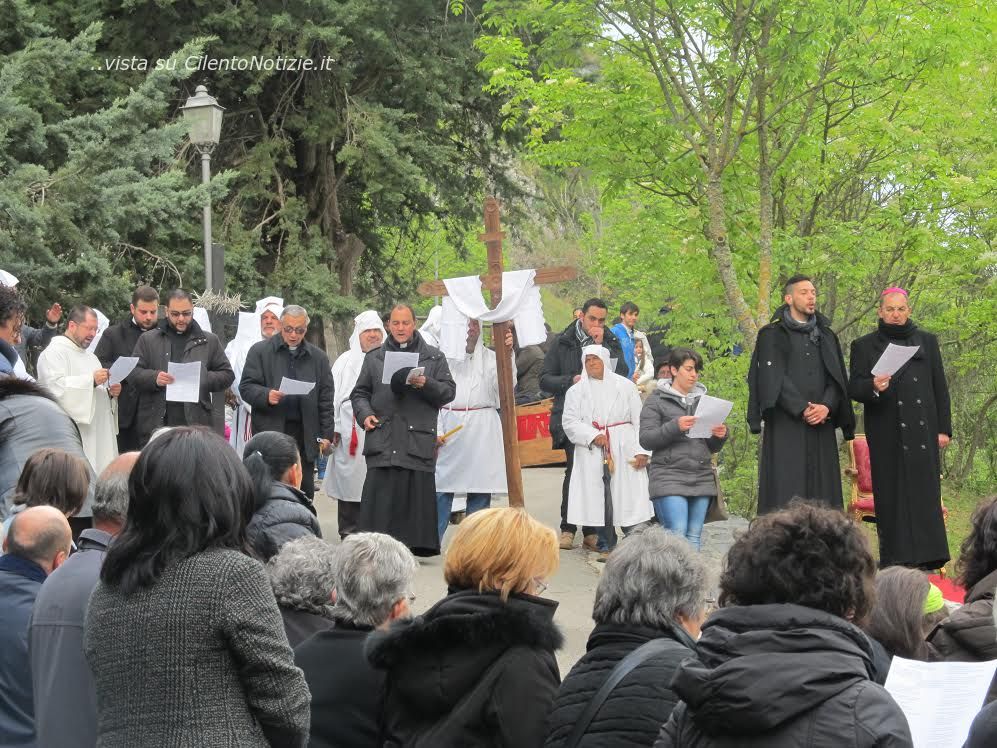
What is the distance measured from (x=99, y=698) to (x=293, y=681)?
53 centimetres

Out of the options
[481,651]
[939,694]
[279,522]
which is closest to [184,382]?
[279,522]

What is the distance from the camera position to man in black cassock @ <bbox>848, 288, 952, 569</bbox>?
30.6ft

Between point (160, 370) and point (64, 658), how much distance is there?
6801 millimetres

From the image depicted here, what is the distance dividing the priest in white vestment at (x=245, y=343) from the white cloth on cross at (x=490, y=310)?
1.81m

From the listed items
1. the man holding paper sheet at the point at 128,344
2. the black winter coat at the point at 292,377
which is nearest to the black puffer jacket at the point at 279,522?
the black winter coat at the point at 292,377

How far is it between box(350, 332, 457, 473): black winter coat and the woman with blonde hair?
6.34 meters

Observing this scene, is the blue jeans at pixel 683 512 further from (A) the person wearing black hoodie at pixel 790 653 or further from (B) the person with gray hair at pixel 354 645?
(A) the person wearing black hoodie at pixel 790 653

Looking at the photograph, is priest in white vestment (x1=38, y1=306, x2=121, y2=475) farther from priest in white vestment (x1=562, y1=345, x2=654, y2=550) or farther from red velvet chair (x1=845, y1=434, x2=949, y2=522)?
red velvet chair (x1=845, y1=434, x2=949, y2=522)

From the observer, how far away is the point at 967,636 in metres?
4.32

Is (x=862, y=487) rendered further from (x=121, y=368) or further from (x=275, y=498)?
(x=275, y=498)

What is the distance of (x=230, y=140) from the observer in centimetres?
1997

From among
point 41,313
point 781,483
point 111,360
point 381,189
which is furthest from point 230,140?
point 781,483

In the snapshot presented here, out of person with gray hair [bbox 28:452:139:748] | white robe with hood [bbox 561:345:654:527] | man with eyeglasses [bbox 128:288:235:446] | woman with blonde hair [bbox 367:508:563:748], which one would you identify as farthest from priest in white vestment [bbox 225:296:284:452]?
woman with blonde hair [bbox 367:508:563:748]

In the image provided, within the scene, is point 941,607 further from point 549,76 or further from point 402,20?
point 402,20
